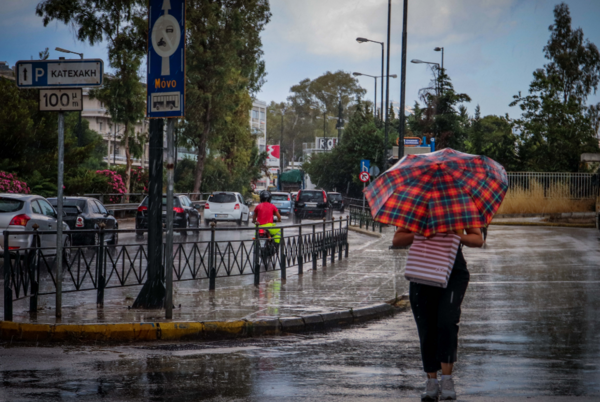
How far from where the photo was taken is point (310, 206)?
41875 mm

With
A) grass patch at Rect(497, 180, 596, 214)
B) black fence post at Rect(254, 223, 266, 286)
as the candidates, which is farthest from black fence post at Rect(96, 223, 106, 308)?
grass patch at Rect(497, 180, 596, 214)

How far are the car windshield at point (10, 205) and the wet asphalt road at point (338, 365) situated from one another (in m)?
8.20

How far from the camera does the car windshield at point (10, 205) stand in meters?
15.2

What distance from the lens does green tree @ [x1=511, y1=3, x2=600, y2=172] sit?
4694 cm

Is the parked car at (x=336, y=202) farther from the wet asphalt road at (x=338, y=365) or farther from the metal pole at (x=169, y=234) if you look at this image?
the metal pole at (x=169, y=234)

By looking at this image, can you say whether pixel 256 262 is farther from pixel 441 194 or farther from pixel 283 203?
pixel 283 203

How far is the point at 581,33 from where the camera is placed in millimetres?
59094

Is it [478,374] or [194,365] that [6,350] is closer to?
[194,365]

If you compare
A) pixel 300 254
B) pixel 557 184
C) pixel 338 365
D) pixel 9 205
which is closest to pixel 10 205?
pixel 9 205

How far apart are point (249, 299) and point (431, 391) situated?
5637 mm

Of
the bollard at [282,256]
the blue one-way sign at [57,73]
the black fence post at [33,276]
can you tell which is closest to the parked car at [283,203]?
the bollard at [282,256]

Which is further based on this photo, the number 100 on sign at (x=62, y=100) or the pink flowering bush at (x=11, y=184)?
the pink flowering bush at (x=11, y=184)

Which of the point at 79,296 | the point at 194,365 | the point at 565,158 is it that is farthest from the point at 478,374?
the point at 565,158

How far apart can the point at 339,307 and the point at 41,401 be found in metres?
5.26
